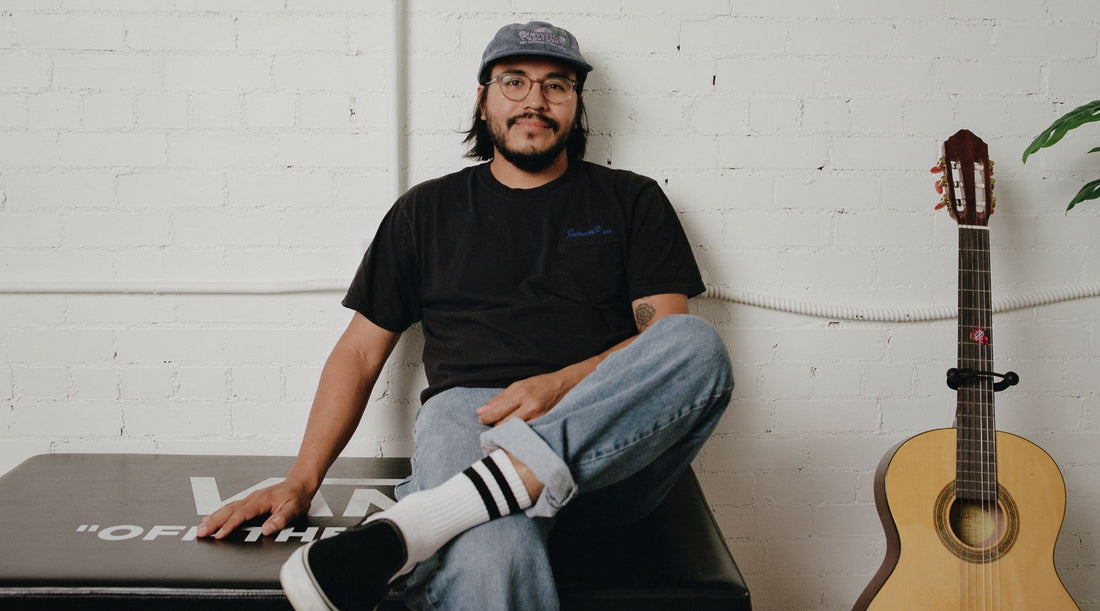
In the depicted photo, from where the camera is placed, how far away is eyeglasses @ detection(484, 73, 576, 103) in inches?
66.6

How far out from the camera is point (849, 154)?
76.1 inches

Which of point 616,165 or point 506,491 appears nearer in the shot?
point 506,491

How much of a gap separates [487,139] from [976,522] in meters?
1.34

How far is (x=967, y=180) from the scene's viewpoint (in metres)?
1.73

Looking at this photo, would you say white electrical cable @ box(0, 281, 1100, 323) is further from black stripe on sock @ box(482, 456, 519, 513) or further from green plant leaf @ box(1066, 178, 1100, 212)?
black stripe on sock @ box(482, 456, 519, 513)

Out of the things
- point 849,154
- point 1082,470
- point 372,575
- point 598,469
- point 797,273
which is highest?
point 849,154

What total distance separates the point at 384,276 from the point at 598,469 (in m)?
0.75

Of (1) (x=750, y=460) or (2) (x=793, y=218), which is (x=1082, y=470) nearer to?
(1) (x=750, y=460)

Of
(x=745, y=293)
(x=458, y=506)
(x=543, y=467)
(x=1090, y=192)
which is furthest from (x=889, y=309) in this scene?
(x=458, y=506)

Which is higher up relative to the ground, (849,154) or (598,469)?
(849,154)

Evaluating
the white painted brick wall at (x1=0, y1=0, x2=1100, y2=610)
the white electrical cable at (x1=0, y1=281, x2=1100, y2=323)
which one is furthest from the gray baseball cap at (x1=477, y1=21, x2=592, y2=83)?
the white electrical cable at (x1=0, y1=281, x2=1100, y2=323)

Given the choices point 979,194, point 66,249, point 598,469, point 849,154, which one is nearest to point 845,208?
point 849,154

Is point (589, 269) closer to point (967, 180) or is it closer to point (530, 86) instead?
point (530, 86)

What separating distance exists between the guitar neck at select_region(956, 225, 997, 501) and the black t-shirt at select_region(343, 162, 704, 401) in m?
0.56
